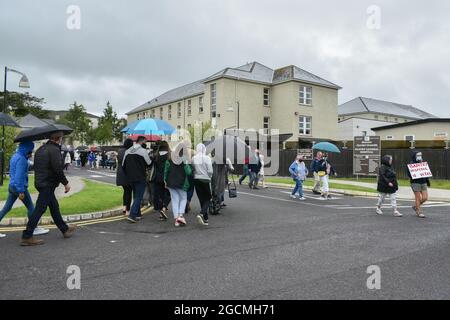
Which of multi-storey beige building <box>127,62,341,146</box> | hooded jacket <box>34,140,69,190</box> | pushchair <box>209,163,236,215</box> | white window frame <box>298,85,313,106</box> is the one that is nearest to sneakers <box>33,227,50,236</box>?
hooded jacket <box>34,140,69,190</box>

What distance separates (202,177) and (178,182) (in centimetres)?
59

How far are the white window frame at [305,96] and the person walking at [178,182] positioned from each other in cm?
3651

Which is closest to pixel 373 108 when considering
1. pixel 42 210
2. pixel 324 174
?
pixel 324 174

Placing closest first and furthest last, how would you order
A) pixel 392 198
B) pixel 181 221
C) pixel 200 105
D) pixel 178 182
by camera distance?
pixel 178 182 < pixel 181 221 < pixel 392 198 < pixel 200 105

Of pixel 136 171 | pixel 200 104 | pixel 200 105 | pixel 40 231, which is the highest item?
pixel 200 104

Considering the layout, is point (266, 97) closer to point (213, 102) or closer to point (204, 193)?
point (213, 102)

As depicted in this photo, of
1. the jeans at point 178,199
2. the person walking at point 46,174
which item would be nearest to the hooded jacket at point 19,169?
the person walking at point 46,174

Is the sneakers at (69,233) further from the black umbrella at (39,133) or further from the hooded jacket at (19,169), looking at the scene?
the black umbrella at (39,133)

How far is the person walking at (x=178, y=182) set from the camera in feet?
27.0

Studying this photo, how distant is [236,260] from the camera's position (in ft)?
18.5
